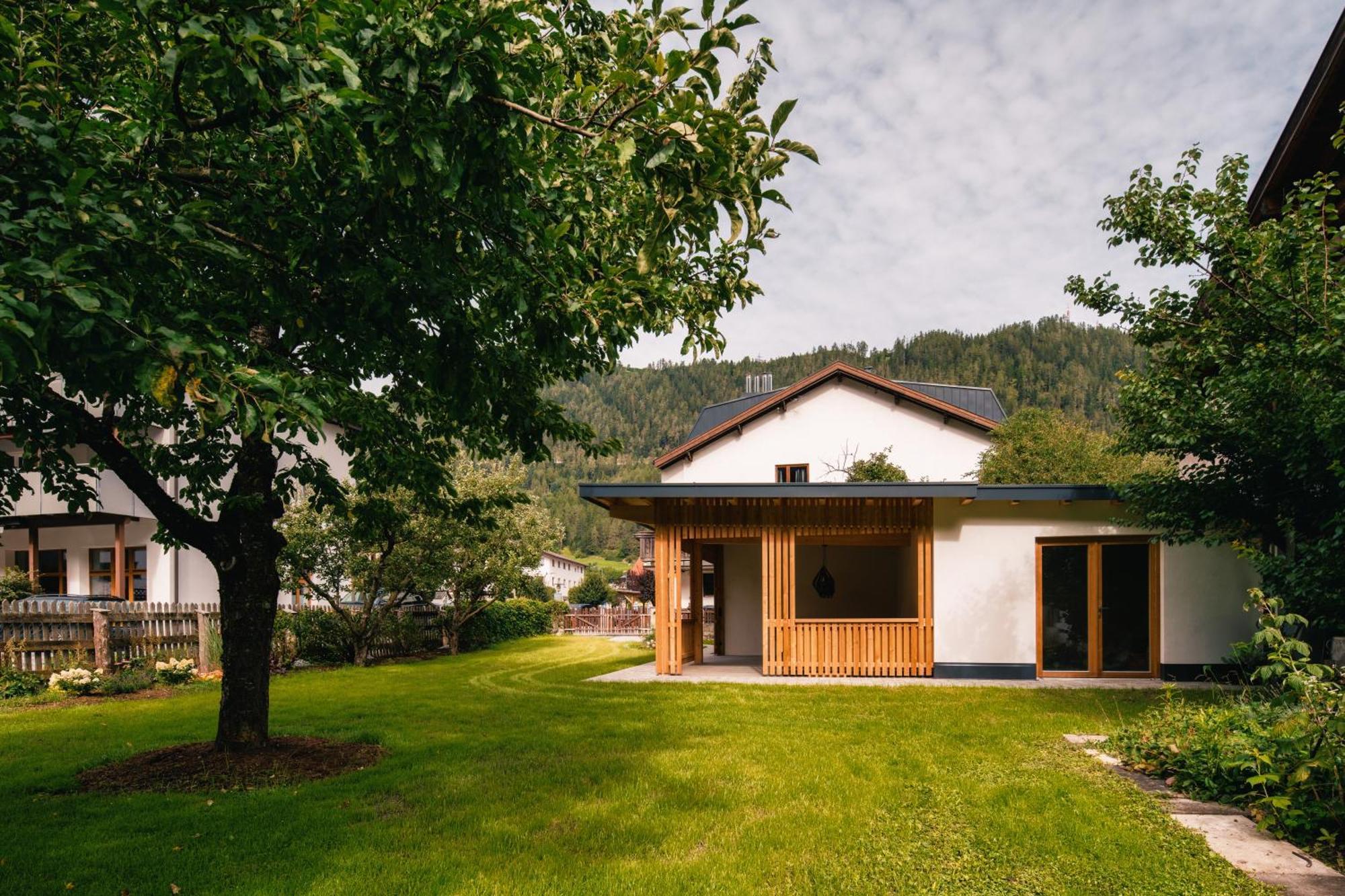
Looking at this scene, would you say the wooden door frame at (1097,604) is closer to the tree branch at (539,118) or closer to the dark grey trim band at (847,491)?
the dark grey trim band at (847,491)

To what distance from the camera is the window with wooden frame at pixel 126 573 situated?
62.6 ft

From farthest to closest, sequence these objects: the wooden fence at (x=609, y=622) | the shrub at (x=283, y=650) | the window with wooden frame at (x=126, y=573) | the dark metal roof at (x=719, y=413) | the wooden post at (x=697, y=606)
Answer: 1. the wooden fence at (x=609, y=622)
2. the dark metal roof at (x=719, y=413)
3. the window with wooden frame at (x=126, y=573)
4. the shrub at (x=283, y=650)
5. the wooden post at (x=697, y=606)

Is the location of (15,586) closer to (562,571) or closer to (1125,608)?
(1125,608)

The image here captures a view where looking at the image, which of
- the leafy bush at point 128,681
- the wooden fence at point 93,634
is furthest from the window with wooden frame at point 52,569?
the leafy bush at point 128,681

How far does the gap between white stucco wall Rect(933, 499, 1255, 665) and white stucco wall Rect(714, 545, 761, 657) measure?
5.32 metres

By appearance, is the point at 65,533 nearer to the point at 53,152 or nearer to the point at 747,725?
the point at 747,725

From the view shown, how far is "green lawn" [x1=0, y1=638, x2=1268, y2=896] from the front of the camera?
13.3 feet

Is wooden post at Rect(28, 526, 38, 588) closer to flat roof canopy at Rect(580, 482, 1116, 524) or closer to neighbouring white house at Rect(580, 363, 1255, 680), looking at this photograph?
neighbouring white house at Rect(580, 363, 1255, 680)

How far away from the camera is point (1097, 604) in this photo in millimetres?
11711

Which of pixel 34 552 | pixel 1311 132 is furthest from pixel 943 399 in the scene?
pixel 34 552

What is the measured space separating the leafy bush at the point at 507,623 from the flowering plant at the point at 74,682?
27.3 ft

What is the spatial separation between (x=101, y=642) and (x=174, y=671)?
1.23m

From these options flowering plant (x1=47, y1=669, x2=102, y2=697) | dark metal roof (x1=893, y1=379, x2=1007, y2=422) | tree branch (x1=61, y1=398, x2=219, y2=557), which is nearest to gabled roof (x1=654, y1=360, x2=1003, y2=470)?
dark metal roof (x1=893, y1=379, x2=1007, y2=422)

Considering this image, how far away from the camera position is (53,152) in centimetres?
281
